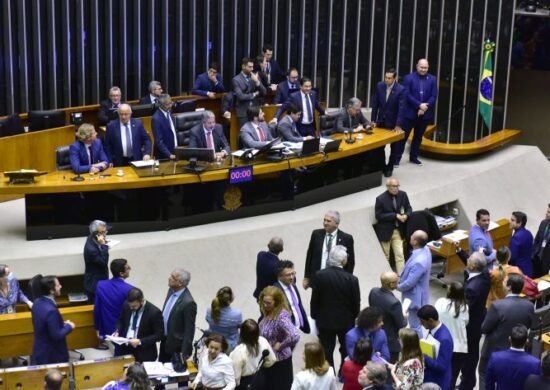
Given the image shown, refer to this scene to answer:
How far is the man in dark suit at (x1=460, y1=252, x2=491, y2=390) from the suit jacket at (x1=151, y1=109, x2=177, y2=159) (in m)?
4.35

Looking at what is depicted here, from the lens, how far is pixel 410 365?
7.04 meters

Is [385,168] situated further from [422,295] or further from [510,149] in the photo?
[422,295]

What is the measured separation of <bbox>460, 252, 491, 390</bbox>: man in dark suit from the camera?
28.4ft

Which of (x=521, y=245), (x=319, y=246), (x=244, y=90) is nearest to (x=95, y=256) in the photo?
(x=319, y=246)

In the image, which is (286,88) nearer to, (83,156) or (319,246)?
(83,156)

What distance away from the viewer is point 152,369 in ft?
25.0

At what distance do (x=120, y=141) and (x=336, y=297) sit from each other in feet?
12.5

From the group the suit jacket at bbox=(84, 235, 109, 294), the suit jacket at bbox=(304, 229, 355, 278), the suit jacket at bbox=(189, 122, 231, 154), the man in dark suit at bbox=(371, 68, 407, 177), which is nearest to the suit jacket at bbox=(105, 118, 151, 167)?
the suit jacket at bbox=(189, 122, 231, 154)

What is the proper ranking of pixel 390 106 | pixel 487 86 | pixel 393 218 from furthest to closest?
pixel 487 86 → pixel 390 106 → pixel 393 218

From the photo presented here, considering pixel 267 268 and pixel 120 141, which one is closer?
pixel 267 268

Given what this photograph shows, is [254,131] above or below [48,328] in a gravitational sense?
above

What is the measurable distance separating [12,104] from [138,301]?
6826 millimetres

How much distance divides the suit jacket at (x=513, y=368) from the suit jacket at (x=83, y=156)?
4.93 m

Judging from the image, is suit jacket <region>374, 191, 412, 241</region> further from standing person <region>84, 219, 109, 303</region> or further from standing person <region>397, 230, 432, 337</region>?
standing person <region>84, 219, 109, 303</region>
